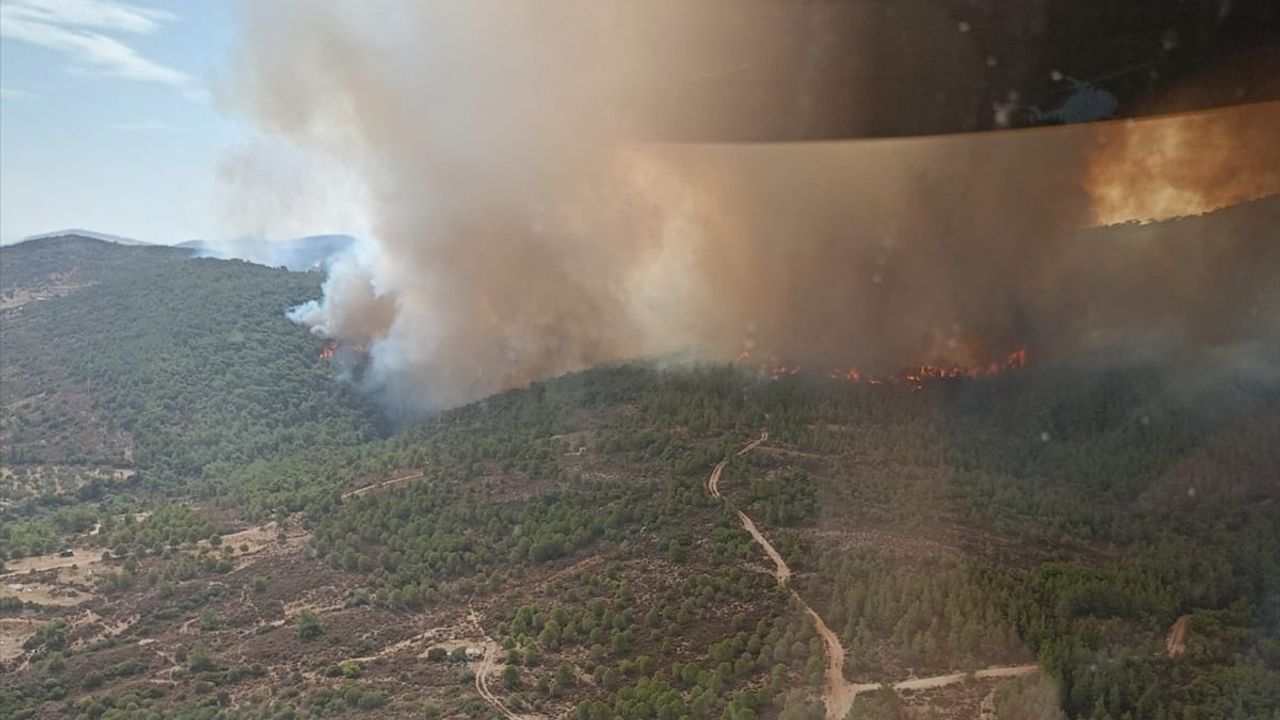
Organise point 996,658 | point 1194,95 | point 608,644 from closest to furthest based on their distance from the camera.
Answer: point 1194,95 → point 996,658 → point 608,644

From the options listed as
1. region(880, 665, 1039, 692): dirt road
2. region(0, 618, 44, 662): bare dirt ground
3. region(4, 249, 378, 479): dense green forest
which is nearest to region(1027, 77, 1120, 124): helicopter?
region(880, 665, 1039, 692): dirt road

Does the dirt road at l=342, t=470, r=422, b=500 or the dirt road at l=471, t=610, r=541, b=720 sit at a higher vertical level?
the dirt road at l=342, t=470, r=422, b=500

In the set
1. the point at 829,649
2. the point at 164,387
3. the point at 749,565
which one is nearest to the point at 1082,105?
the point at 829,649

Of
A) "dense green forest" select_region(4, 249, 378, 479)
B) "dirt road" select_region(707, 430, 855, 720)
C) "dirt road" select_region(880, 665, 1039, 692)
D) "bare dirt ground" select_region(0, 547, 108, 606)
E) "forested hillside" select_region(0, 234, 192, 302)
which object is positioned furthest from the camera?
"forested hillside" select_region(0, 234, 192, 302)

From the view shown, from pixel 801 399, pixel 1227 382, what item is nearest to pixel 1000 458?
pixel 801 399

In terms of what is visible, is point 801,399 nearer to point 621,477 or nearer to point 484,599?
point 621,477

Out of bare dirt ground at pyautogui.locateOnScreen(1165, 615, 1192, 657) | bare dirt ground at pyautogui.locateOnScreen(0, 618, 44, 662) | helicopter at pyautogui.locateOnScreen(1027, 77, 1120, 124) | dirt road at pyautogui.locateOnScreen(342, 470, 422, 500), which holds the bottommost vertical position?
bare dirt ground at pyautogui.locateOnScreen(0, 618, 44, 662)

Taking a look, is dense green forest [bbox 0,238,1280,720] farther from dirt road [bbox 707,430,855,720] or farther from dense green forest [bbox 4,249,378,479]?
dense green forest [bbox 4,249,378,479]

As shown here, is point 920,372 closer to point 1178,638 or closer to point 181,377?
point 1178,638

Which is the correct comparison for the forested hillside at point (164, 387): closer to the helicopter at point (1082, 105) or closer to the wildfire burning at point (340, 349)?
the wildfire burning at point (340, 349)

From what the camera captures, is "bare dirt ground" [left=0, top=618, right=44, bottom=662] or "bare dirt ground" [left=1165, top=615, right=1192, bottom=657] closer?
"bare dirt ground" [left=1165, top=615, right=1192, bottom=657]

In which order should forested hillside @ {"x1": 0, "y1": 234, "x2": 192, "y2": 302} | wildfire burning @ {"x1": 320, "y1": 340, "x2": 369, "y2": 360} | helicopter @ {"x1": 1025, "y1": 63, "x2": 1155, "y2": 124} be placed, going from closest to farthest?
1. helicopter @ {"x1": 1025, "y1": 63, "x2": 1155, "y2": 124}
2. wildfire burning @ {"x1": 320, "y1": 340, "x2": 369, "y2": 360}
3. forested hillside @ {"x1": 0, "y1": 234, "x2": 192, "y2": 302}
